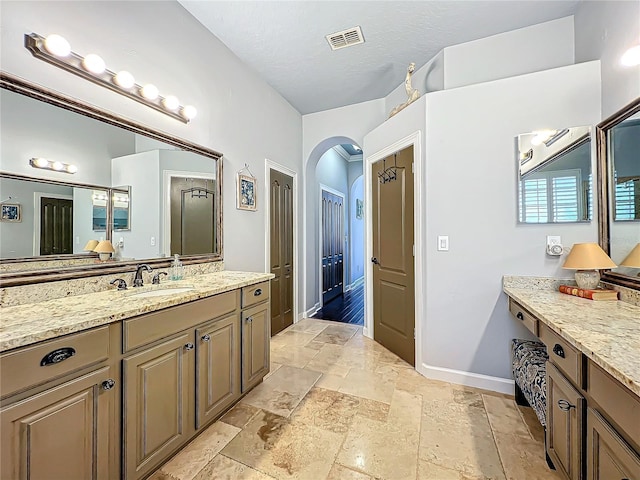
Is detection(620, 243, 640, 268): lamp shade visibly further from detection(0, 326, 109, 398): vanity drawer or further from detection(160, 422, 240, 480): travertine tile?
detection(0, 326, 109, 398): vanity drawer

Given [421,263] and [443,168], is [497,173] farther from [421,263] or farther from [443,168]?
[421,263]

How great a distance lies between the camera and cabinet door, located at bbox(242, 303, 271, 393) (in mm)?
2043

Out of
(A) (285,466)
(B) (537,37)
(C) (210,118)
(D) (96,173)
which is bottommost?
(A) (285,466)

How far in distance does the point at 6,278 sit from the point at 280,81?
2.97m

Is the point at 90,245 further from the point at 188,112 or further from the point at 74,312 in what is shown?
the point at 188,112

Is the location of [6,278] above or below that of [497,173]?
below

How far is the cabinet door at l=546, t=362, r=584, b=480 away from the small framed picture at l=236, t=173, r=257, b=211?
263 cm

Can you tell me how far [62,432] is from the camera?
1.03 m

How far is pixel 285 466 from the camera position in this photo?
149cm

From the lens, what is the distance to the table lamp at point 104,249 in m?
1.75

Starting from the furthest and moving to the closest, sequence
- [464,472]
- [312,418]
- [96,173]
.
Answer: [312,418] → [96,173] → [464,472]

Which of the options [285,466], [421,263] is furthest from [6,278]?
[421,263]

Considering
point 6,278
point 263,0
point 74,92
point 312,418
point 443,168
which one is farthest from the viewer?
point 443,168

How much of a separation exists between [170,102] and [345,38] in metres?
1.62
